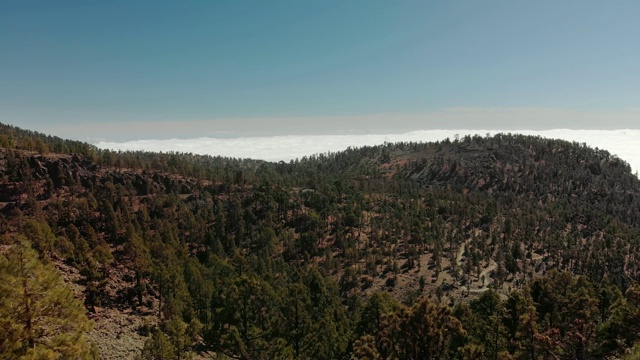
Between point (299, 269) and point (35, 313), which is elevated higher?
point (35, 313)

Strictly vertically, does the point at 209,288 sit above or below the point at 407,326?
below

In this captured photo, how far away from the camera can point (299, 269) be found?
124m

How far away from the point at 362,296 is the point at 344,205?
75335mm

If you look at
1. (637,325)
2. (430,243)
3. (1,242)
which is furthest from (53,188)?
(637,325)

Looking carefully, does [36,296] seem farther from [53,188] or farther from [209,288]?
[53,188]

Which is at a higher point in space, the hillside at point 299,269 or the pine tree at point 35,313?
the pine tree at point 35,313

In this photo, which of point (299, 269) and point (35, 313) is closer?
A: point (35, 313)

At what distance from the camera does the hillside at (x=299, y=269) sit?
43.2 metres

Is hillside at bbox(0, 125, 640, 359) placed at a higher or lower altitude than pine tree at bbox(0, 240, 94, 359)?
lower

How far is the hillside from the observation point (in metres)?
43.2

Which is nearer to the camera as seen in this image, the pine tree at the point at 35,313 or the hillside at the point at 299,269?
the pine tree at the point at 35,313

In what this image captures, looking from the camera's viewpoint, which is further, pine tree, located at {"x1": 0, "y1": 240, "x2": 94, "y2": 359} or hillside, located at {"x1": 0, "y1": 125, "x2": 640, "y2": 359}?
hillside, located at {"x1": 0, "y1": 125, "x2": 640, "y2": 359}

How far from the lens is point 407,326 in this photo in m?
26.3

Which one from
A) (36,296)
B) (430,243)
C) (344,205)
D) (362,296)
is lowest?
(362,296)
